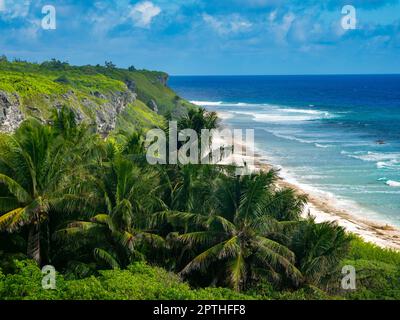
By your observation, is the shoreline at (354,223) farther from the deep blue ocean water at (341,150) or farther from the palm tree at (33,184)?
the palm tree at (33,184)

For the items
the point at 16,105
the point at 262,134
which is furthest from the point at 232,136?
the point at 16,105

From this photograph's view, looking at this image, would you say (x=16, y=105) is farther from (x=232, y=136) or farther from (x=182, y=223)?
(x=232, y=136)

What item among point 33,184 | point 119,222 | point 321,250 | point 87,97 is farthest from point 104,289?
point 87,97

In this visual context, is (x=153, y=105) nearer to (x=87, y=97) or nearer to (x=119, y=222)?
(x=87, y=97)

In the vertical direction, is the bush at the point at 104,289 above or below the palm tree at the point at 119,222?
below

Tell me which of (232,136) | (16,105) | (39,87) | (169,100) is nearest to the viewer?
(16,105)

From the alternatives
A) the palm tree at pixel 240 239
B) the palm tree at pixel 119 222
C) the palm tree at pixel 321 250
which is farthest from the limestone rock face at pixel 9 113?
the palm tree at pixel 321 250

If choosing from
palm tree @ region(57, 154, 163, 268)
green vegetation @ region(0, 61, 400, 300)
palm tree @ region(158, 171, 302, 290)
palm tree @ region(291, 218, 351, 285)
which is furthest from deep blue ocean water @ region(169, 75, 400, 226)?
palm tree @ region(57, 154, 163, 268)
